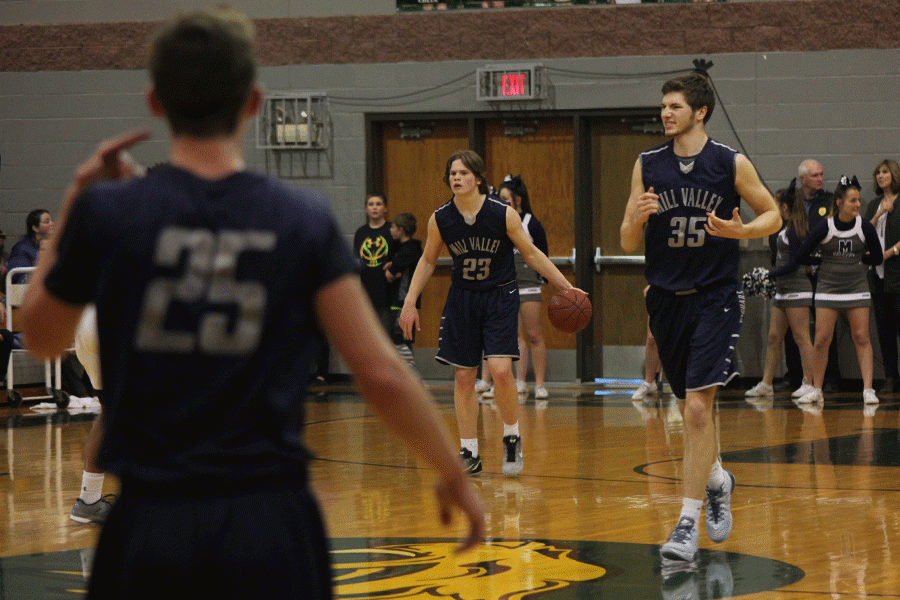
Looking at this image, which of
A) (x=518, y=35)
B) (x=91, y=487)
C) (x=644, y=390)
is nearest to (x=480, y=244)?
(x=91, y=487)

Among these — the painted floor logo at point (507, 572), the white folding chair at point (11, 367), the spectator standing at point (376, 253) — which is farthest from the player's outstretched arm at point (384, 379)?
the spectator standing at point (376, 253)

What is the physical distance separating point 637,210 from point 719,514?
1.30 m

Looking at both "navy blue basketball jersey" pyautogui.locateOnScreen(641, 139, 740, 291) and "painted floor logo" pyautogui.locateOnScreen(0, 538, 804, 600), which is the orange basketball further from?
"painted floor logo" pyautogui.locateOnScreen(0, 538, 804, 600)

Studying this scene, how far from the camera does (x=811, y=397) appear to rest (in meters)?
10.6

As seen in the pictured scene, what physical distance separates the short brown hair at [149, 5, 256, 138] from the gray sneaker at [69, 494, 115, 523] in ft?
13.9

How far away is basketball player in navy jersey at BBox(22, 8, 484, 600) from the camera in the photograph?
1743 millimetres

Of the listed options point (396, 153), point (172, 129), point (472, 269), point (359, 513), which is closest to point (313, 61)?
point (396, 153)

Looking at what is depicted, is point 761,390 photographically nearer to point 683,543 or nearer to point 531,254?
point 531,254

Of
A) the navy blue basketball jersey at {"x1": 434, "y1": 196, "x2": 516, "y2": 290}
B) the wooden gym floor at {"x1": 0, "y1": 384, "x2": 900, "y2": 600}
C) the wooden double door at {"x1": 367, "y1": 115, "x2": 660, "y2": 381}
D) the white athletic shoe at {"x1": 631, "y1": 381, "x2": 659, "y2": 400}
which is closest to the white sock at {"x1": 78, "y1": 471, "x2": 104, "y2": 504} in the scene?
the wooden gym floor at {"x1": 0, "y1": 384, "x2": 900, "y2": 600}

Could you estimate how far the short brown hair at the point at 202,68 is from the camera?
1.72 metres

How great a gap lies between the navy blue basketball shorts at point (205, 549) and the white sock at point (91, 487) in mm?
4022

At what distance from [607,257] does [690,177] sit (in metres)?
7.58

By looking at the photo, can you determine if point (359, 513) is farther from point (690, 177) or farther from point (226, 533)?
point (226, 533)

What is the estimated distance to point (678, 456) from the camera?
7695 mm
